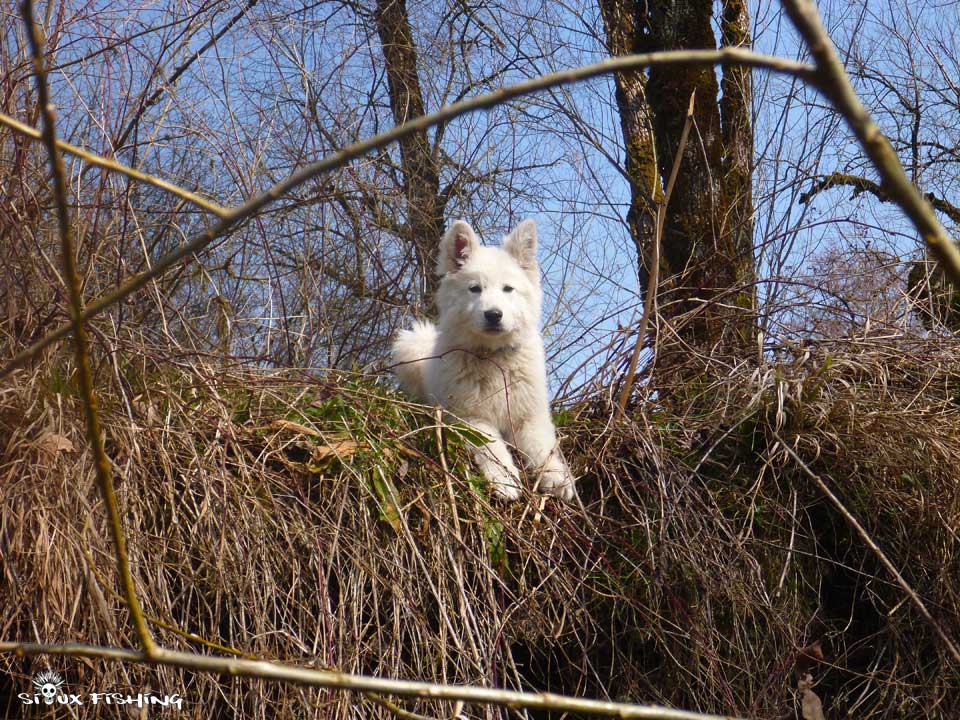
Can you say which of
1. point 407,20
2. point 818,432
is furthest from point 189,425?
point 407,20

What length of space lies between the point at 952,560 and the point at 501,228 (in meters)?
4.22

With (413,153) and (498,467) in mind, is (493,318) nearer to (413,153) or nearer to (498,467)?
(498,467)

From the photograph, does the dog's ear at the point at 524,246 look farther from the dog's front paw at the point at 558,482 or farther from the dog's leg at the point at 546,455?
the dog's front paw at the point at 558,482

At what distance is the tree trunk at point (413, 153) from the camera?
663 centimetres

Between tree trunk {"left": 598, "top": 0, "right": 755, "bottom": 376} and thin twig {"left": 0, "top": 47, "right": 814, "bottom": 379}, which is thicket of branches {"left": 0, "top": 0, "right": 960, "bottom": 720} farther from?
thin twig {"left": 0, "top": 47, "right": 814, "bottom": 379}

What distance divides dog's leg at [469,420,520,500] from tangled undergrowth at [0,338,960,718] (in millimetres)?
92

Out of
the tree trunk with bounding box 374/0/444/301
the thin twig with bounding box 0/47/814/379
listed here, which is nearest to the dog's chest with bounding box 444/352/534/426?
the tree trunk with bounding box 374/0/444/301

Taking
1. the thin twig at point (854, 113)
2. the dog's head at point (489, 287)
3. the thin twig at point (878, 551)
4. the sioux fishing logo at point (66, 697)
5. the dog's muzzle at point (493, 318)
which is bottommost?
the sioux fishing logo at point (66, 697)

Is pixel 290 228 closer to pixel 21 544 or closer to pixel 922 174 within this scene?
pixel 21 544

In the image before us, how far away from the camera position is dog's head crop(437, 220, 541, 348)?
171 inches

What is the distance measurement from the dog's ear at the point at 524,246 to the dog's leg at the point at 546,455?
3.04 ft

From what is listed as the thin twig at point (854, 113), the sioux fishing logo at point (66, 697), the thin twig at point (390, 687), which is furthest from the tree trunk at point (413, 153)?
the thin twig at point (854, 113)

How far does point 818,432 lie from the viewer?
3838 mm

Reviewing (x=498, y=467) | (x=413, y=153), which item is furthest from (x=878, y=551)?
(x=413, y=153)
